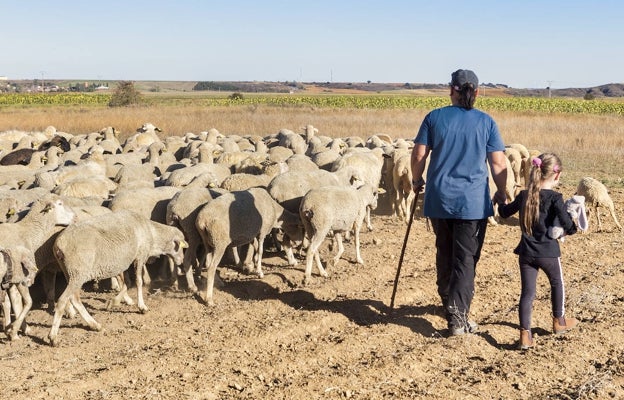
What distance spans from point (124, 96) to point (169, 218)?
48.9 meters

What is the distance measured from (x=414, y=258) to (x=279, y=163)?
3.23 m

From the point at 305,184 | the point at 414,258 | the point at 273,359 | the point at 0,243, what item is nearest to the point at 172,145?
the point at 305,184

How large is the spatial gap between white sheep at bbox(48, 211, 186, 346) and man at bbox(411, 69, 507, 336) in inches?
143

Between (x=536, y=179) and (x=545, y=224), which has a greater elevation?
(x=536, y=179)

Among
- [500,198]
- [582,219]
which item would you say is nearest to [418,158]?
[500,198]

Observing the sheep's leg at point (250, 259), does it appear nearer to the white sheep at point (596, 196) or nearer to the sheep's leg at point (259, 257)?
the sheep's leg at point (259, 257)

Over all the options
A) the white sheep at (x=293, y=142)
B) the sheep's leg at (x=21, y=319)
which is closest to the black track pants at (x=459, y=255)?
the sheep's leg at (x=21, y=319)

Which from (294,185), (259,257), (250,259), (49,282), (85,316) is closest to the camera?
(85,316)

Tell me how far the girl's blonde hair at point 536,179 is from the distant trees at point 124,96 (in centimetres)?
5173

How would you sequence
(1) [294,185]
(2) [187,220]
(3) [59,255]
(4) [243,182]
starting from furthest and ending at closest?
(4) [243,182], (1) [294,185], (2) [187,220], (3) [59,255]

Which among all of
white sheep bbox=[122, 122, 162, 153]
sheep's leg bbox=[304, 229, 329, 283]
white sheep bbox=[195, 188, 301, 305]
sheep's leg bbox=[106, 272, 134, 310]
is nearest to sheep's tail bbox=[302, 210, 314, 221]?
sheep's leg bbox=[304, 229, 329, 283]

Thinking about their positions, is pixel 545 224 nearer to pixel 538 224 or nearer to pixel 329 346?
pixel 538 224

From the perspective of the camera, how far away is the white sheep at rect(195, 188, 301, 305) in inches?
363

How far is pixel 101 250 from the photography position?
798cm
